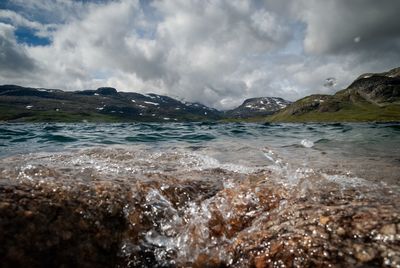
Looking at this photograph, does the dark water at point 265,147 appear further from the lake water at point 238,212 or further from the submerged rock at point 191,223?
the submerged rock at point 191,223

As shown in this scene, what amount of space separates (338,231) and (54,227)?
5681 millimetres

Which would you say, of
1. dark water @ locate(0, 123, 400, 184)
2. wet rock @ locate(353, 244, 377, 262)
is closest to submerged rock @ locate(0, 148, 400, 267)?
wet rock @ locate(353, 244, 377, 262)

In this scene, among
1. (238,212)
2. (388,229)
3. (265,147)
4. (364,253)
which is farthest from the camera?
(265,147)

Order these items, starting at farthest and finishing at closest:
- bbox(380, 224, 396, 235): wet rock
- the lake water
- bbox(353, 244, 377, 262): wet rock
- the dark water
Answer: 1. the dark water
2. the lake water
3. bbox(380, 224, 396, 235): wet rock
4. bbox(353, 244, 377, 262): wet rock

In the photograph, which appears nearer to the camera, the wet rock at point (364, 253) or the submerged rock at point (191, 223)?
the wet rock at point (364, 253)

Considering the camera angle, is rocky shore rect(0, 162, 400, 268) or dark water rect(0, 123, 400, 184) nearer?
rocky shore rect(0, 162, 400, 268)

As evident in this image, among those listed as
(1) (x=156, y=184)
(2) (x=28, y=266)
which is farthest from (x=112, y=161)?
(2) (x=28, y=266)

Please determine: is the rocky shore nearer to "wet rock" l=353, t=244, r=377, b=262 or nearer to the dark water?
"wet rock" l=353, t=244, r=377, b=262

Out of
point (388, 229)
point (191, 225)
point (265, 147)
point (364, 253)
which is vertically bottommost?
point (191, 225)

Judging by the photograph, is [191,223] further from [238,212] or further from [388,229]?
[388,229]

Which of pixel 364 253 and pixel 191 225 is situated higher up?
pixel 364 253

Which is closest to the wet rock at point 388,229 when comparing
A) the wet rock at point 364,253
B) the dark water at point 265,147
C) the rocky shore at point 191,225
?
the rocky shore at point 191,225

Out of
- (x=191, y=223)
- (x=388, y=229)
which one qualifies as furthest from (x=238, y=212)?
(x=388, y=229)

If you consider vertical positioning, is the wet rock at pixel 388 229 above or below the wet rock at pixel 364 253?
above
